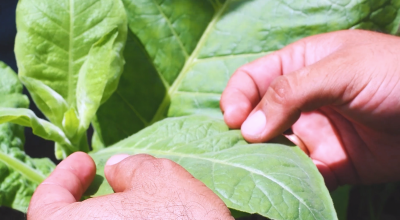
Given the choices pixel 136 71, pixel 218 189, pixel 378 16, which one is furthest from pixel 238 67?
pixel 218 189

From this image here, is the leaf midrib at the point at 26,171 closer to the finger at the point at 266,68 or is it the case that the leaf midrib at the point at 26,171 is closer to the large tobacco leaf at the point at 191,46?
the large tobacco leaf at the point at 191,46

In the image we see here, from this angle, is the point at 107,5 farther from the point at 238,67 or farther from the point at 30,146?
the point at 30,146

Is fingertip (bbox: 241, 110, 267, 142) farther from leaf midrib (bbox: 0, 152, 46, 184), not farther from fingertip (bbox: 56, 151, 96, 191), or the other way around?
leaf midrib (bbox: 0, 152, 46, 184)

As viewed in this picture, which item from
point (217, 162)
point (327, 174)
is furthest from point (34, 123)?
point (327, 174)

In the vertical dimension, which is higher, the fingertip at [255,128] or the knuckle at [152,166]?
the knuckle at [152,166]

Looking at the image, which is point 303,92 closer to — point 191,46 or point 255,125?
point 255,125

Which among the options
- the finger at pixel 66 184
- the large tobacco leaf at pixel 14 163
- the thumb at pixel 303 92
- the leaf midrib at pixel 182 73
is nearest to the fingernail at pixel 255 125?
the thumb at pixel 303 92

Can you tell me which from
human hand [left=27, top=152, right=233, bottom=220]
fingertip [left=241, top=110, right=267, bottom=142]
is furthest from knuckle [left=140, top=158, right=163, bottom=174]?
fingertip [left=241, top=110, right=267, bottom=142]
